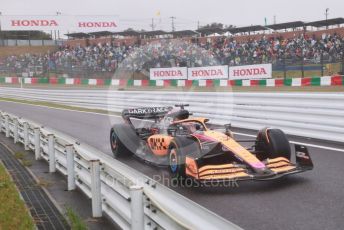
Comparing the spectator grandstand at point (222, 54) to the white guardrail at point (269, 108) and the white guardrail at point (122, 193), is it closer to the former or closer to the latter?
the white guardrail at point (269, 108)

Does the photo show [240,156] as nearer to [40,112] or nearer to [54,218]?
[54,218]

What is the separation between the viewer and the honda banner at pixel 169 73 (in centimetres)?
2609

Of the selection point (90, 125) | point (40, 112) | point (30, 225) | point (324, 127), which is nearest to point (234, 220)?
point (30, 225)

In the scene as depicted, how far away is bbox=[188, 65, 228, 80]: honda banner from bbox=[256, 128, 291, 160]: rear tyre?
16.9m

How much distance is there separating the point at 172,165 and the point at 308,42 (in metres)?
21.6

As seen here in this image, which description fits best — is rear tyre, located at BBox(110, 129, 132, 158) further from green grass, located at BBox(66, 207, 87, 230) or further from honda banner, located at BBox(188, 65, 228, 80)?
honda banner, located at BBox(188, 65, 228, 80)

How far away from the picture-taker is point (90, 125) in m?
14.4

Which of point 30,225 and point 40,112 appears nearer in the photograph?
point 30,225

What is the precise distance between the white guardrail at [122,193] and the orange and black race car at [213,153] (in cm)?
141

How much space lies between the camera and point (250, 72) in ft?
76.0

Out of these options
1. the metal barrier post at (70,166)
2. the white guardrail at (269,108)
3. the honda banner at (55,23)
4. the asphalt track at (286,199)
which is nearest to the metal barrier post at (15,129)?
the asphalt track at (286,199)

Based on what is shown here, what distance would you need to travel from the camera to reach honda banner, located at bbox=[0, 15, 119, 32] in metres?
53.7

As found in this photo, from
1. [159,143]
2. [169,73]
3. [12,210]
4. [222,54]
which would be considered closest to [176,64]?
[169,73]

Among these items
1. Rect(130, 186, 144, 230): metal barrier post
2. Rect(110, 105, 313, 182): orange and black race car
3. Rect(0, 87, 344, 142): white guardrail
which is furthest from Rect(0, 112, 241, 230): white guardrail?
Rect(0, 87, 344, 142): white guardrail
